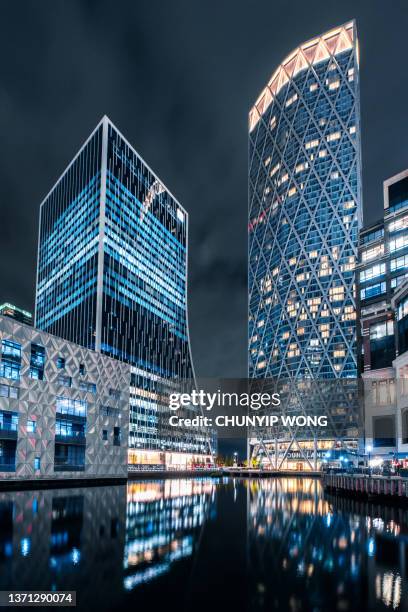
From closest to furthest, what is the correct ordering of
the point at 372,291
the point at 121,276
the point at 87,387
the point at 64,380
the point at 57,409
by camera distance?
the point at 57,409
the point at 64,380
the point at 87,387
the point at 372,291
the point at 121,276

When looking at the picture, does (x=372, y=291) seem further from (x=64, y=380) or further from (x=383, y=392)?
(x=64, y=380)

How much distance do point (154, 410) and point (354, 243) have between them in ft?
278

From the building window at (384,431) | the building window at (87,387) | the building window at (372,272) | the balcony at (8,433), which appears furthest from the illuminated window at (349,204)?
the balcony at (8,433)

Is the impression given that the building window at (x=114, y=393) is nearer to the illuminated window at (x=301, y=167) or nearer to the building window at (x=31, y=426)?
the building window at (x=31, y=426)

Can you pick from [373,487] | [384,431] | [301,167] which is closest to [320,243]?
[301,167]

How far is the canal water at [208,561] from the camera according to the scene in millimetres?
11695

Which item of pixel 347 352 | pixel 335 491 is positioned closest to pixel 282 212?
pixel 347 352

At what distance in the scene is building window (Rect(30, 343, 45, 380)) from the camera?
61344 mm

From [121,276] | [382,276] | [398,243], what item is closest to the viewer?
[398,243]

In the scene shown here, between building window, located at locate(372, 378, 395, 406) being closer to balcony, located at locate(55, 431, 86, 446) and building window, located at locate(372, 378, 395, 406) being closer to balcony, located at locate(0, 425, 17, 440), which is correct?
balcony, located at locate(55, 431, 86, 446)

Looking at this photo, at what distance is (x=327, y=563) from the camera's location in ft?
51.1

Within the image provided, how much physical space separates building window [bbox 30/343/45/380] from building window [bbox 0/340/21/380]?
2.44 metres

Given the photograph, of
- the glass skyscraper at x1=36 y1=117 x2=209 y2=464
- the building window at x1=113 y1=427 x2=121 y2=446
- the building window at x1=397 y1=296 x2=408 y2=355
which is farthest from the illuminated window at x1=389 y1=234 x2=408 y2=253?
the glass skyscraper at x1=36 y1=117 x2=209 y2=464

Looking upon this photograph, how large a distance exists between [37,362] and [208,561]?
5000 centimetres
